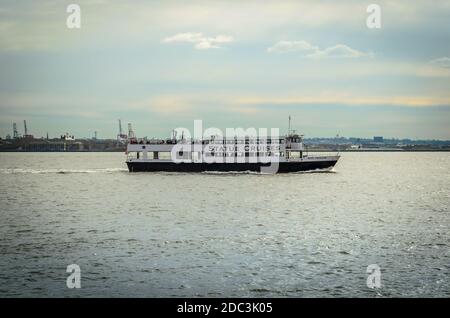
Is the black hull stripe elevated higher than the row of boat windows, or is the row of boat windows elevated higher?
the row of boat windows

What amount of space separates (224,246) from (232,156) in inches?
2373

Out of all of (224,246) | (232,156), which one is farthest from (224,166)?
(224,246)

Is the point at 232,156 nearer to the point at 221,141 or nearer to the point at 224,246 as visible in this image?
the point at 221,141

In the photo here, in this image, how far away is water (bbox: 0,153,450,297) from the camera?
21.3 metres

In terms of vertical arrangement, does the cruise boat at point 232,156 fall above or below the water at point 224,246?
above

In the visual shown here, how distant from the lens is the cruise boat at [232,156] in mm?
87750

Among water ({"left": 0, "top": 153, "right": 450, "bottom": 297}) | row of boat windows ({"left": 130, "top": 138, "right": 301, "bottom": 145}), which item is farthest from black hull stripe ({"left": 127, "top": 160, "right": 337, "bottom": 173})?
water ({"left": 0, "top": 153, "right": 450, "bottom": 297})

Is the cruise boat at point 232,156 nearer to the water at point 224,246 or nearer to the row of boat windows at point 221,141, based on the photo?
the row of boat windows at point 221,141

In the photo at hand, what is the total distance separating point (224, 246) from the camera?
2978cm

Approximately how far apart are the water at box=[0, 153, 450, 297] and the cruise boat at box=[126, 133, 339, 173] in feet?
103

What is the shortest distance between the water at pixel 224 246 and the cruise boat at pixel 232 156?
31.3 metres

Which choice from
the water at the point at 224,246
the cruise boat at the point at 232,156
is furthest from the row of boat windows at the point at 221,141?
the water at the point at 224,246

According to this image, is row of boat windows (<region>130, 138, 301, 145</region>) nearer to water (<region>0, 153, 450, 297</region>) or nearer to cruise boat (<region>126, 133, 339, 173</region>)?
cruise boat (<region>126, 133, 339, 173</region>)
